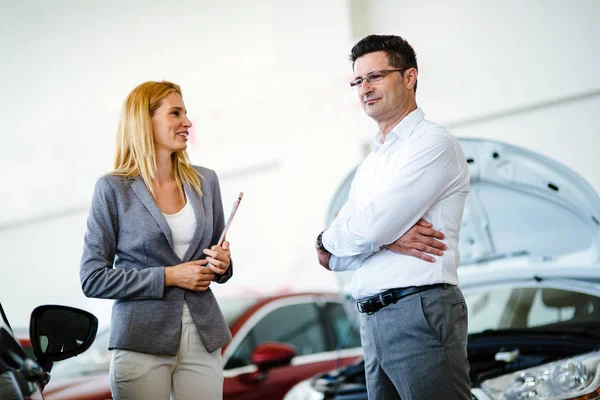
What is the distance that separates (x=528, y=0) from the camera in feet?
10.3

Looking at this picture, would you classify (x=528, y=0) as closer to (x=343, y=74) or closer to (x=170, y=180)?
(x=343, y=74)

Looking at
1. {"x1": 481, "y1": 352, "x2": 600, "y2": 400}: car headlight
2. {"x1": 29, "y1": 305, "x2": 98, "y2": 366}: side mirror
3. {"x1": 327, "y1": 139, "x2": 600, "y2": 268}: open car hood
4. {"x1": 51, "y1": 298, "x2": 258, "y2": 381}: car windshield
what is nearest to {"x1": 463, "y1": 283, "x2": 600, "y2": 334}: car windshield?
{"x1": 327, "y1": 139, "x2": 600, "y2": 268}: open car hood

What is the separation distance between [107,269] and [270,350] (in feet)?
5.81

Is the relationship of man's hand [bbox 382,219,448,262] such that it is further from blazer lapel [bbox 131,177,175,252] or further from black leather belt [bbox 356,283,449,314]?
blazer lapel [bbox 131,177,175,252]

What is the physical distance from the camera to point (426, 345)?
57.1 inches

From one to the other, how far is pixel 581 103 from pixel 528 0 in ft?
1.81

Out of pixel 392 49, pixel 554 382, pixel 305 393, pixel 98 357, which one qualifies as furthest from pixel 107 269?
pixel 98 357

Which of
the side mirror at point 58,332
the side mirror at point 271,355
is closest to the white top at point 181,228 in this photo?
the side mirror at point 58,332

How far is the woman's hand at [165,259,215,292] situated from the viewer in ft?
5.06

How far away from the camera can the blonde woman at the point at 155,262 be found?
1.52 m

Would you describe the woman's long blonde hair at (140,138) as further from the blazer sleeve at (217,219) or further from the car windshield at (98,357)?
the car windshield at (98,357)

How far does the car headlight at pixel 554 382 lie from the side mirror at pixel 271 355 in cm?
120

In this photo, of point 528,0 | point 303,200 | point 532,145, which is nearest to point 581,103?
point 532,145

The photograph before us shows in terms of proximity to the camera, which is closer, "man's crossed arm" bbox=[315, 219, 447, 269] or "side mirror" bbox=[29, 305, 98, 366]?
"side mirror" bbox=[29, 305, 98, 366]
